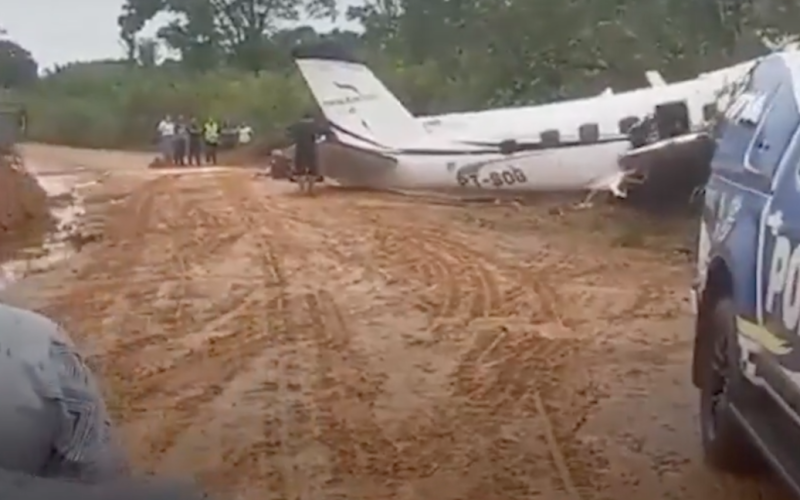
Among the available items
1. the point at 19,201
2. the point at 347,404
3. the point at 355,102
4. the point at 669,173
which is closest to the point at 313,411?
the point at 347,404

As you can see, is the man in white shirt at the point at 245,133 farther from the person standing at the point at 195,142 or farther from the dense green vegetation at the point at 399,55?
the person standing at the point at 195,142

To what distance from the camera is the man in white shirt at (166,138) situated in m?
12.5

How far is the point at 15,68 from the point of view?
823cm

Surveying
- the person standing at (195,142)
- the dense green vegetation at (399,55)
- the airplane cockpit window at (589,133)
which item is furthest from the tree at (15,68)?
the airplane cockpit window at (589,133)

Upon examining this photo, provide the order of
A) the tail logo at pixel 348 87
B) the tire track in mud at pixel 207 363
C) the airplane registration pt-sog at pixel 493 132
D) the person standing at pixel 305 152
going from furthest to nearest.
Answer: the tail logo at pixel 348 87 → the person standing at pixel 305 152 → the airplane registration pt-sog at pixel 493 132 → the tire track in mud at pixel 207 363

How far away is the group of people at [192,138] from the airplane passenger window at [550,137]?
2.73m

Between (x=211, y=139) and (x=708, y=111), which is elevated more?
(x=708, y=111)

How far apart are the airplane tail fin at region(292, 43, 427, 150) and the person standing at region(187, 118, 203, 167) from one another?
124cm

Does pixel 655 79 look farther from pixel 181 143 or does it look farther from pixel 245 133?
pixel 181 143

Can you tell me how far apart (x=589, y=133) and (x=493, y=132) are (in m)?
0.99

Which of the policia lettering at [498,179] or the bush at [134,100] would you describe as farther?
the policia lettering at [498,179]

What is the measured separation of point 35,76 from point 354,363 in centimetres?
286

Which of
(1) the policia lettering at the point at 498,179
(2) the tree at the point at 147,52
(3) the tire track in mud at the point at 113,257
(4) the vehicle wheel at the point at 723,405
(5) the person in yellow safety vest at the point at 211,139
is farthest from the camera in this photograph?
(1) the policia lettering at the point at 498,179

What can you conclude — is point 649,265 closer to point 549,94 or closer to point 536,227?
point 536,227
